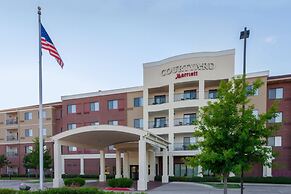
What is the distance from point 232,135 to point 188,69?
25.0 meters

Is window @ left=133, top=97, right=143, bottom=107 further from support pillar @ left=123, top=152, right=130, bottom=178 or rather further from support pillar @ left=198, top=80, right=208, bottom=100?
support pillar @ left=198, top=80, right=208, bottom=100

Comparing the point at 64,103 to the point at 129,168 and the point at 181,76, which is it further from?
the point at 181,76

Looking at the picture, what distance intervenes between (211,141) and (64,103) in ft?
129

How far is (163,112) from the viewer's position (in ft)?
132

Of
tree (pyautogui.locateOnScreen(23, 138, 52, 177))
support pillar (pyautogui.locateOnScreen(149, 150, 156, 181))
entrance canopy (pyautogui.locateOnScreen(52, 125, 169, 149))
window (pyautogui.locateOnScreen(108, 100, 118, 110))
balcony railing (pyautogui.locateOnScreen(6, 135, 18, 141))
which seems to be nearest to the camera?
entrance canopy (pyautogui.locateOnScreen(52, 125, 169, 149))

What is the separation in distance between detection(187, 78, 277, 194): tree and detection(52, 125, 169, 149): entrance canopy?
40.4 feet

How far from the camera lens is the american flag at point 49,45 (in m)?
16.4

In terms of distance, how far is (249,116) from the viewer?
1295 centimetres

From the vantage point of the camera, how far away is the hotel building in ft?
114

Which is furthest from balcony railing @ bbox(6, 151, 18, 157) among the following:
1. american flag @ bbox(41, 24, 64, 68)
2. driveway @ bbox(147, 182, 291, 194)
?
american flag @ bbox(41, 24, 64, 68)

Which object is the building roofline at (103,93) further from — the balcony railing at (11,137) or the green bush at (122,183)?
the green bush at (122,183)

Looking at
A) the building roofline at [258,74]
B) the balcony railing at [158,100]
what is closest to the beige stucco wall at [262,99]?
the building roofline at [258,74]

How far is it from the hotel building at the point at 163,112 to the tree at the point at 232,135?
1266 cm

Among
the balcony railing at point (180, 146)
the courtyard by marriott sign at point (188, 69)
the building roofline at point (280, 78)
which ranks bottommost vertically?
the balcony railing at point (180, 146)
